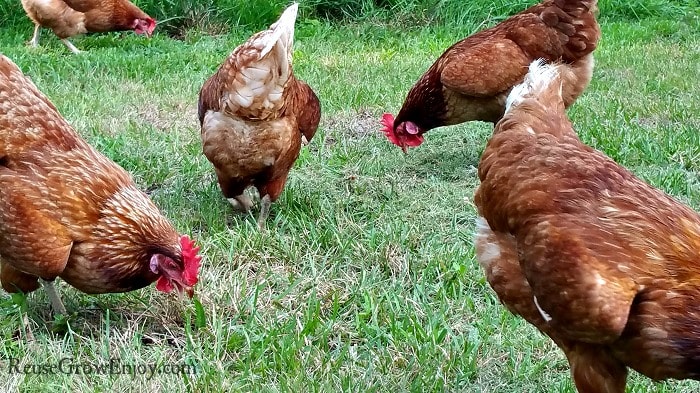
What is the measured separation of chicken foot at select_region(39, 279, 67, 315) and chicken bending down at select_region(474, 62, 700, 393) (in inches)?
71.5

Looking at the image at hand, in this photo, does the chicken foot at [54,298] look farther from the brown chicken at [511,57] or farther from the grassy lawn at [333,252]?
the brown chicken at [511,57]

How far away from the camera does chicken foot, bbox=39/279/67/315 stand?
3310mm

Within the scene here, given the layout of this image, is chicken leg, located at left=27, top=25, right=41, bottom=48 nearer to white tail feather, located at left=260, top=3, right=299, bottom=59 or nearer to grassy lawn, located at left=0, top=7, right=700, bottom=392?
grassy lawn, located at left=0, top=7, right=700, bottom=392

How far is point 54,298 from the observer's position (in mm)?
3350

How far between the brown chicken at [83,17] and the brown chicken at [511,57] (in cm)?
544

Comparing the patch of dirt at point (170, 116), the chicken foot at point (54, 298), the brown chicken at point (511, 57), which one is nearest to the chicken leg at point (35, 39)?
the patch of dirt at point (170, 116)

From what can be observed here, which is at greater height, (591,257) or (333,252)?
(591,257)

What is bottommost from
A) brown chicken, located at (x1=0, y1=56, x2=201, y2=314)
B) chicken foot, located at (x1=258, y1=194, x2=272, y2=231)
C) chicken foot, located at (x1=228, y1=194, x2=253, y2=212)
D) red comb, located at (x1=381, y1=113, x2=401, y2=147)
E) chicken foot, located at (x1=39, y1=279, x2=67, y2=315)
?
red comb, located at (x1=381, y1=113, x2=401, y2=147)

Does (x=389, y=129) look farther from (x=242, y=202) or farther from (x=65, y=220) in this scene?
(x=65, y=220)

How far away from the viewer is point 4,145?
314cm

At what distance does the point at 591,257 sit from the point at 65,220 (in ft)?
6.64

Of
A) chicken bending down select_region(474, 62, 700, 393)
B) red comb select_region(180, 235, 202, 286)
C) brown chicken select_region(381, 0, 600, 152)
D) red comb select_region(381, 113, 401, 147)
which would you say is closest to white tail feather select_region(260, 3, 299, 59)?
red comb select_region(180, 235, 202, 286)

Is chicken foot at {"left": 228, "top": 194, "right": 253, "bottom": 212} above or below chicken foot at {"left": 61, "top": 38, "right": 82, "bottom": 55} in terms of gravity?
above

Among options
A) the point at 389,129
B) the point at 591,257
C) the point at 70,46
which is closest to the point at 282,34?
the point at 389,129
